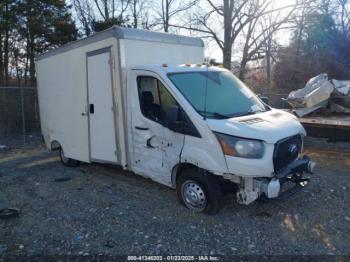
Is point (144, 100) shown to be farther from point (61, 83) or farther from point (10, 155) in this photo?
point (10, 155)

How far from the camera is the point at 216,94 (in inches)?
200

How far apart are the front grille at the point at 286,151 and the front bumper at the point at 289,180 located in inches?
3.3

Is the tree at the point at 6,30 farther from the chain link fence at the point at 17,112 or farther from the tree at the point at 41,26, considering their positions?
the chain link fence at the point at 17,112

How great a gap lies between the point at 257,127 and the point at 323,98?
5.41 m

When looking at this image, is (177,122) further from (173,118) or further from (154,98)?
(154,98)

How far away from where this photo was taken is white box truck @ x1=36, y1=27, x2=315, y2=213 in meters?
4.36

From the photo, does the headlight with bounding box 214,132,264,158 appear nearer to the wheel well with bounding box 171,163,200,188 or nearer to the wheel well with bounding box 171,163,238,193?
the wheel well with bounding box 171,163,238,193

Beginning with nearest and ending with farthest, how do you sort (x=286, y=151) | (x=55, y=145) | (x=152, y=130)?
(x=286, y=151)
(x=152, y=130)
(x=55, y=145)

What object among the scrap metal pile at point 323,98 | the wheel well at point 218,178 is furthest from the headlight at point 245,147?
the scrap metal pile at point 323,98

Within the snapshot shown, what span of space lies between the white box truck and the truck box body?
0.02 metres

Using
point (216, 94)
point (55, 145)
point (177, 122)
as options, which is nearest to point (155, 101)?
point (177, 122)

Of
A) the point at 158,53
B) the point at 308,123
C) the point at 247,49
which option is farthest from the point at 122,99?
the point at 247,49

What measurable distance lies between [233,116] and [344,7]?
877 inches

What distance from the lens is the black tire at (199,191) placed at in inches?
183
